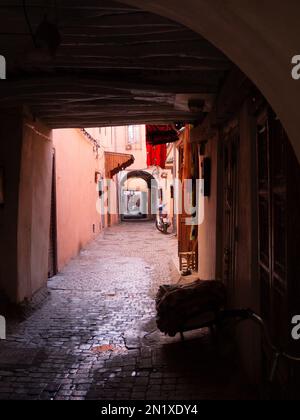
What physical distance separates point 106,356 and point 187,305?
1093 mm

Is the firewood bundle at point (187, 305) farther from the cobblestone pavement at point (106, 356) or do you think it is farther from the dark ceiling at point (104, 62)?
the dark ceiling at point (104, 62)

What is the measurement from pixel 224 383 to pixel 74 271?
700 cm

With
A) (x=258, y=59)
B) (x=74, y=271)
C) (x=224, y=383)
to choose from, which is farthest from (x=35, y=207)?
(x=258, y=59)

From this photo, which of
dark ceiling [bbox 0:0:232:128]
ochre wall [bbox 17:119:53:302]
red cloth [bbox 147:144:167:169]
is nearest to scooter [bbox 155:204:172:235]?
red cloth [bbox 147:144:167:169]

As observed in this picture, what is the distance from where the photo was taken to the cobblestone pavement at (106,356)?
162 inches

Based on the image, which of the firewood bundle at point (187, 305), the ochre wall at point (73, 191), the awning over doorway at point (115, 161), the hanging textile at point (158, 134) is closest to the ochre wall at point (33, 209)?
the hanging textile at point (158, 134)

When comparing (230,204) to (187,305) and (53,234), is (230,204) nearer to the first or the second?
(187,305)

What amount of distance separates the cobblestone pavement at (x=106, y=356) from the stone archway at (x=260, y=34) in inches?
109

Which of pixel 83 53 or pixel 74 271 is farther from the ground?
pixel 83 53

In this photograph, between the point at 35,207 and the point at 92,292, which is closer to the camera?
the point at 35,207

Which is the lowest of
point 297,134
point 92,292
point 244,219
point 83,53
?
point 92,292

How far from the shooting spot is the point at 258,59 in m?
2.18
